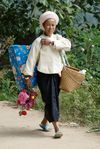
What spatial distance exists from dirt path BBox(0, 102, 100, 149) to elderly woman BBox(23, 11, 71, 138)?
0.20 metres

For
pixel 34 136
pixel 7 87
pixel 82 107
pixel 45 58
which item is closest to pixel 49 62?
pixel 45 58

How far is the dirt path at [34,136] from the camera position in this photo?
20.2ft

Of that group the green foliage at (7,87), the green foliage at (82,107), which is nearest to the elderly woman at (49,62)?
the green foliage at (82,107)

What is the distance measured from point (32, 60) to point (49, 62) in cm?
20

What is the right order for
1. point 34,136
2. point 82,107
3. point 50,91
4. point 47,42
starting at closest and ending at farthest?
point 47,42 < point 50,91 < point 34,136 < point 82,107

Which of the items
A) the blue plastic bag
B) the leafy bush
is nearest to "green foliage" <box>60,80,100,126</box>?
the leafy bush

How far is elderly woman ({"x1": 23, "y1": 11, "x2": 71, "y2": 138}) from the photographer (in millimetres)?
6367

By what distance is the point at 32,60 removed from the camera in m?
6.37

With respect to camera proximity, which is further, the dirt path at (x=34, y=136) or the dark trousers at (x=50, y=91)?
the dark trousers at (x=50, y=91)

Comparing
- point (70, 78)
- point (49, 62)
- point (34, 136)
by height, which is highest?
point (49, 62)

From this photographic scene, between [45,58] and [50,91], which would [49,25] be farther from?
[50,91]

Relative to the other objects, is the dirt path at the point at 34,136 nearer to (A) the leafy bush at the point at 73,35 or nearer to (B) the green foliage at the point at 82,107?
(B) the green foliage at the point at 82,107

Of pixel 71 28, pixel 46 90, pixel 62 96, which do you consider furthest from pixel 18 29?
pixel 46 90

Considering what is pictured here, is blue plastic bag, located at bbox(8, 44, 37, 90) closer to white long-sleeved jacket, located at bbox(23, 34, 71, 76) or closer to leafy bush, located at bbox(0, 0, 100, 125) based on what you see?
white long-sleeved jacket, located at bbox(23, 34, 71, 76)
